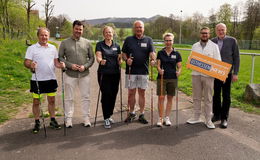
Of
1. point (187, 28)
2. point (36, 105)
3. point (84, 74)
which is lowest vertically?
point (36, 105)

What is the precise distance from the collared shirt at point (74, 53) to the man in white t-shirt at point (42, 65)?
0.15 metres

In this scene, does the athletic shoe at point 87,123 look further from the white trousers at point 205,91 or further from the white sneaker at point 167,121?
the white trousers at point 205,91

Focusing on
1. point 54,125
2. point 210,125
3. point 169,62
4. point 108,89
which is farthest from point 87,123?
point 210,125

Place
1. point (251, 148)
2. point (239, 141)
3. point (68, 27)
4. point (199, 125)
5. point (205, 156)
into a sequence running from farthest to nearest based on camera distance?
1. point (68, 27)
2. point (199, 125)
3. point (239, 141)
4. point (251, 148)
5. point (205, 156)

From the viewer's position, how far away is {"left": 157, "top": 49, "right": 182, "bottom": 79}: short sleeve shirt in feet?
15.7

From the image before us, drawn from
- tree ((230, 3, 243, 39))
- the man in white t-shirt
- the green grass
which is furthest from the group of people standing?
tree ((230, 3, 243, 39))

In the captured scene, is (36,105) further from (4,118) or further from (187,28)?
(187,28)

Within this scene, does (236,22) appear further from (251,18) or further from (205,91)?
(205,91)

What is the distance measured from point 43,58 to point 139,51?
1.98m

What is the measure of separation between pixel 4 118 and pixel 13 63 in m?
8.22

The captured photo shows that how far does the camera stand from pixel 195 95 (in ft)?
16.7

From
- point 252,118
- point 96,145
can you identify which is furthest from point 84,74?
point 252,118

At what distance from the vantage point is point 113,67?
4.76 m

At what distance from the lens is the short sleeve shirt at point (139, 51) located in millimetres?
4844
